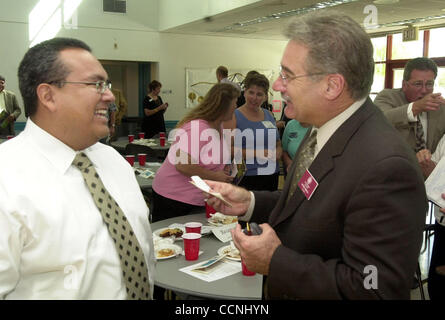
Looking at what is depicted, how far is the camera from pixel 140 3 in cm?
1010

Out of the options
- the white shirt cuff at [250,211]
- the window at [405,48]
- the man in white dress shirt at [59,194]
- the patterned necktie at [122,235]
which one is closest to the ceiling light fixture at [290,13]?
the window at [405,48]

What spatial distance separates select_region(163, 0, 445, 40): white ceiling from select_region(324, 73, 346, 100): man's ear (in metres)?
4.69

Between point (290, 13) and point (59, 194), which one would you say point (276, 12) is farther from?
point (59, 194)

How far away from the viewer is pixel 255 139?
404 cm

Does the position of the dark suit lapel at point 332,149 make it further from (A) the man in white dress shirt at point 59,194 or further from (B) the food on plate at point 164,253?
(B) the food on plate at point 164,253

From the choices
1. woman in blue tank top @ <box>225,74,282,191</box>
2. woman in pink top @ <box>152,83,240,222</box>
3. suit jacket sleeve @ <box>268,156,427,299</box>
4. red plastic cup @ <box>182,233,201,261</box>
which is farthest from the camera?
woman in blue tank top @ <box>225,74,282,191</box>

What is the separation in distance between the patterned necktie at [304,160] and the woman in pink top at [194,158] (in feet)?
5.20

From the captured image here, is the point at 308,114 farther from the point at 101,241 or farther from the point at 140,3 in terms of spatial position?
the point at 140,3

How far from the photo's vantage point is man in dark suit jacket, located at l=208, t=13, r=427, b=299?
1095 mm

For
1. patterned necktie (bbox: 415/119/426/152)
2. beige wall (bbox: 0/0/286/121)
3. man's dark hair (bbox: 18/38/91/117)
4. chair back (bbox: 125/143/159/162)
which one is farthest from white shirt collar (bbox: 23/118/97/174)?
beige wall (bbox: 0/0/286/121)

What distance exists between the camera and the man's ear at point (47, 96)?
4.59 ft

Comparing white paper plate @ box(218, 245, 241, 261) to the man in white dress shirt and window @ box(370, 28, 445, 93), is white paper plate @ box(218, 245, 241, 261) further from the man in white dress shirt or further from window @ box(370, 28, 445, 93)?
window @ box(370, 28, 445, 93)
